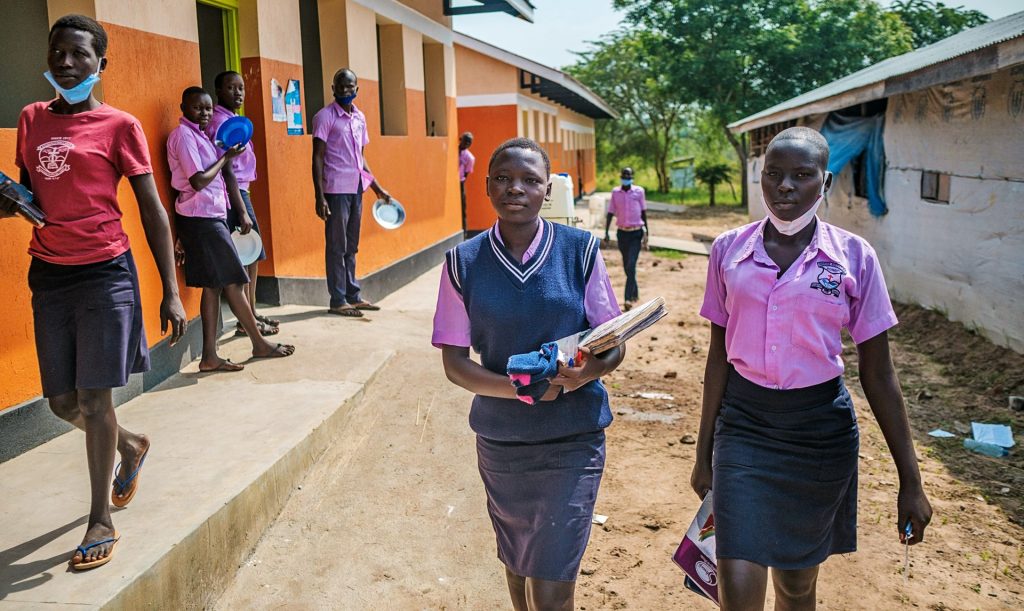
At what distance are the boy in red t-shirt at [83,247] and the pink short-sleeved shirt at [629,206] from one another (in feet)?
29.8

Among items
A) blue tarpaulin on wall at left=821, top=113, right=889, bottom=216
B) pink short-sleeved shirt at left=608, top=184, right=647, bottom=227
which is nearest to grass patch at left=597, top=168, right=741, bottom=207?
blue tarpaulin on wall at left=821, top=113, right=889, bottom=216

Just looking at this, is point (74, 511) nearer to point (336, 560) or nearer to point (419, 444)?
point (336, 560)

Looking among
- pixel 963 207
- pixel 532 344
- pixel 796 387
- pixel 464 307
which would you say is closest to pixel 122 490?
pixel 464 307

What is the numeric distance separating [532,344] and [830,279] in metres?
0.89

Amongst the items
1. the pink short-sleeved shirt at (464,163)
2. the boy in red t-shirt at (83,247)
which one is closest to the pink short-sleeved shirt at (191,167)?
the boy in red t-shirt at (83,247)

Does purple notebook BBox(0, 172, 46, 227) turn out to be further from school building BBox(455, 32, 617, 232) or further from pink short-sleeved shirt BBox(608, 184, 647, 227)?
school building BBox(455, 32, 617, 232)

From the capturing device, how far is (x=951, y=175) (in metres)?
9.73

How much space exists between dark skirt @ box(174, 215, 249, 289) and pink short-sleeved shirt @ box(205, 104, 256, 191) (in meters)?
0.55

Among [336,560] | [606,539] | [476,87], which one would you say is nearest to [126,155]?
[336,560]

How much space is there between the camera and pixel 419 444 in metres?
5.45

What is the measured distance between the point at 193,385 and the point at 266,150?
2735mm

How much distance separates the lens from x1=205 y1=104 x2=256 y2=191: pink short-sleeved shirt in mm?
6188

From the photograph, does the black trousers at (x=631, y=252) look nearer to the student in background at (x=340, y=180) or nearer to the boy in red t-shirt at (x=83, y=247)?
the student in background at (x=340, y=180)

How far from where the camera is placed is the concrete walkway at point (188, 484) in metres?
3.14
